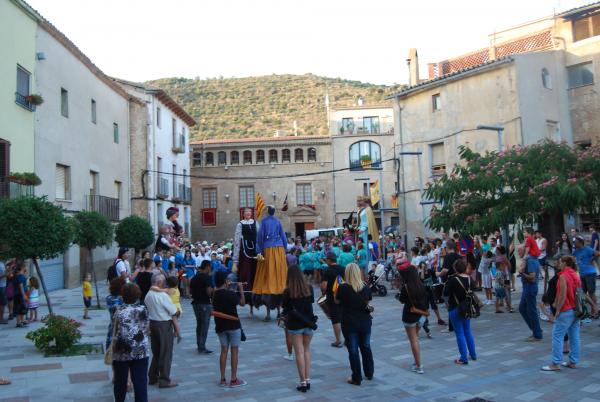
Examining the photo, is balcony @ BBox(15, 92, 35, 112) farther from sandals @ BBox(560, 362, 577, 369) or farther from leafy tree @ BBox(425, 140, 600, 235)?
sandals @ BBox(560, 362, 577, 369)

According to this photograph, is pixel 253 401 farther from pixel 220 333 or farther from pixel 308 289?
pixel 308 289

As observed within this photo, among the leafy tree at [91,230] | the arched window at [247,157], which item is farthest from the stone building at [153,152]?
the leafy tree at [91,230]

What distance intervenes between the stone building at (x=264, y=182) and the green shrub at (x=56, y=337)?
35.7 metres

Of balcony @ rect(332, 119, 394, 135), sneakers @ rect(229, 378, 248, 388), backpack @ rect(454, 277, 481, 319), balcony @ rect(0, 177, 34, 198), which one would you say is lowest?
sneakers @ rect(229, 378, 248, 388)

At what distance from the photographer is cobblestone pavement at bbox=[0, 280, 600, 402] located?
7047mm

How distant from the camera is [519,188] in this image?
13.2 metres

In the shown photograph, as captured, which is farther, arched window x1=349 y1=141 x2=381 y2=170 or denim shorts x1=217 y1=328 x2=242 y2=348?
arched window x1=349 y1=141 x2=381 y2=170

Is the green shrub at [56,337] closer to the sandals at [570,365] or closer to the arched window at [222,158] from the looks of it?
the sandals at [570,365]

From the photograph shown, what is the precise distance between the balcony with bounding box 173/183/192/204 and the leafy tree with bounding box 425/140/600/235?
26.3 metres

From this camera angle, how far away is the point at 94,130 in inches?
1017

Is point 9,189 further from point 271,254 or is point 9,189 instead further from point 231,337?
point 231,337

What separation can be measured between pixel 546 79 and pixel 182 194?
25.0m

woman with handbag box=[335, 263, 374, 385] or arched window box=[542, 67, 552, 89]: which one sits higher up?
arched window box=[542, 67, 552, 89]

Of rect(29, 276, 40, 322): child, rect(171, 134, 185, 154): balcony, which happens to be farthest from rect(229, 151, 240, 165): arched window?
rect(29, 276, 40, 322): child
